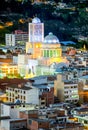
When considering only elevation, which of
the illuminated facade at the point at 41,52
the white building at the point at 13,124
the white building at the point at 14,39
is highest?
the white building at the point at 13,124

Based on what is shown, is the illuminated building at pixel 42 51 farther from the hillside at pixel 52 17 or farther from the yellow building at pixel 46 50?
the hillside at pixel 52 17

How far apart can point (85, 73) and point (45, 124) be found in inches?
402

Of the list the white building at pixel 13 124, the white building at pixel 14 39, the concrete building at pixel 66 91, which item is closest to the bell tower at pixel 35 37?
the white building at pixel 14 39

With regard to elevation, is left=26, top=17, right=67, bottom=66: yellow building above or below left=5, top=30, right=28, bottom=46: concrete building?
above

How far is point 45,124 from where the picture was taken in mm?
15188

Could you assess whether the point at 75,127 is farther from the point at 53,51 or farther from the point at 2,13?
the point at 2,13

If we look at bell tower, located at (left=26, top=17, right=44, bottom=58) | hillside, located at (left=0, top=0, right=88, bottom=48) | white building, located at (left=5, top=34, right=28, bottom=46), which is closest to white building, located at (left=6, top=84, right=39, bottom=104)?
bell tower, located at (left=26, top=17, right=44, bottom=58)

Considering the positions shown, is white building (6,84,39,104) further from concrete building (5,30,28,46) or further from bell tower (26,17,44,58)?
concrete building (5,30,28,46)

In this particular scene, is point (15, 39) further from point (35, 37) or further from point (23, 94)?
point (23, 94)

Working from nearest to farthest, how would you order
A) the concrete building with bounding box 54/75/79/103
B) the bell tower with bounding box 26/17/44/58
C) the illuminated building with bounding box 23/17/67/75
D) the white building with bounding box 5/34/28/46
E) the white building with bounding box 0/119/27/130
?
the white building with bounding box 0/119/27/130 < the concrete building with bounding box 54/75/79/103 < the illuminated building with bounding box 23/17/67/75 < the bell tower with bounding box 26/17/44/58 < the white building with bounding box 5/34/28/46

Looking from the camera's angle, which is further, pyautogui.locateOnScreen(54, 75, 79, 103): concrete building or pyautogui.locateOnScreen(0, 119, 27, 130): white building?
pyautogui.locateOnScreen(54, 75, 79, 103): concrete building

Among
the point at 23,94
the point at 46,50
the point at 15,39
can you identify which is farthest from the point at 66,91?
the point at 15,39

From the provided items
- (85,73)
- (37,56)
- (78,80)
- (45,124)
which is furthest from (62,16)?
(45,124)

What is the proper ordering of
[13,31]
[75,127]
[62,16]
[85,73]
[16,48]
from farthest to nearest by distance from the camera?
[62,16] → [13,31] → [16,48] → [85,73] → [75,127]
